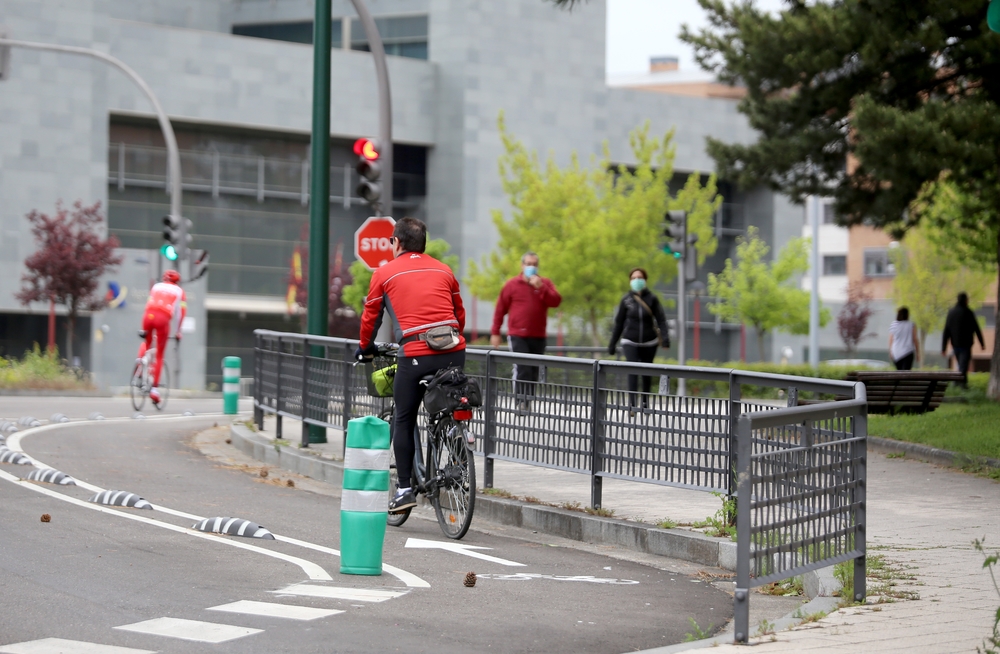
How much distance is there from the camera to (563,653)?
5.59m

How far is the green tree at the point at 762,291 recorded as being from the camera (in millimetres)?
57969

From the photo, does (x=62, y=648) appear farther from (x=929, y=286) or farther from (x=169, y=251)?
(x=929, y=286)

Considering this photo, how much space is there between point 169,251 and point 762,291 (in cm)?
3622

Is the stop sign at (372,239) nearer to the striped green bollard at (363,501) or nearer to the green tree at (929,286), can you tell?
the striped green bollard at (363,501)

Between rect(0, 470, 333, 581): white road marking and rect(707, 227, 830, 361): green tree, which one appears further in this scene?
rect(707, 227, 830, 361): green tree

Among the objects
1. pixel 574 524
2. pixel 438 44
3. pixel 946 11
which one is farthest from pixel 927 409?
pixel 438 44

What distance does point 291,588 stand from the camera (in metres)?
6.71

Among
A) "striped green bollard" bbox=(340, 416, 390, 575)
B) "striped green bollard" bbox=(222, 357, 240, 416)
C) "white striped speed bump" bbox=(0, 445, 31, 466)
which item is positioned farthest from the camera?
"striped green bollard" bbox=(222, 357, 240, 416)

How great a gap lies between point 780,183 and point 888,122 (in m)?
5.11

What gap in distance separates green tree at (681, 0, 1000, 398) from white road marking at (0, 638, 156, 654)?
13.7 m

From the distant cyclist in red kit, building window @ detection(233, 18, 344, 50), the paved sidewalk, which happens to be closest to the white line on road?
the paved sidewalk

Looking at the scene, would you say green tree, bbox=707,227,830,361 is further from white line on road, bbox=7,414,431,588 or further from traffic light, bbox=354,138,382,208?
white line on road, bbox=7,414,431,588

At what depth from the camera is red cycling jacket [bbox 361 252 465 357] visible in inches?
342

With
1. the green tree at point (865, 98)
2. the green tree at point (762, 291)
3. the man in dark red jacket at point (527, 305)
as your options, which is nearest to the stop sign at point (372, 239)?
the man in dark red jacket at point (527, 305)
